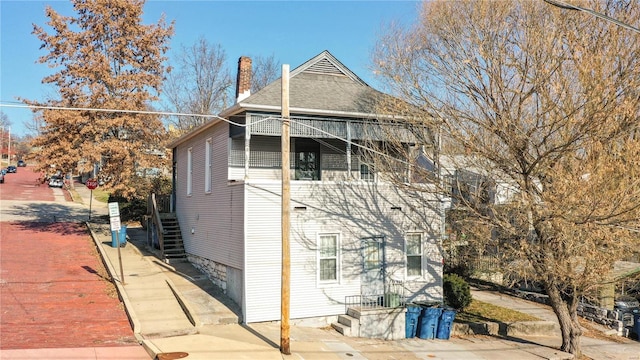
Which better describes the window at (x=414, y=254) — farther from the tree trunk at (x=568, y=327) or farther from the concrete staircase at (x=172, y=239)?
the concrete staircase at (x=172, y=239)

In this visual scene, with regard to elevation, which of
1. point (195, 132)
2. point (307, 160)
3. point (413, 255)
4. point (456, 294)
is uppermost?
point (195, 132)

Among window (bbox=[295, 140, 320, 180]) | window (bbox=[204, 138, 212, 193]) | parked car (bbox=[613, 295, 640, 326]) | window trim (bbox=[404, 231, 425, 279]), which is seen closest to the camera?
window trim (bbox=[404, 231, 425, 279])

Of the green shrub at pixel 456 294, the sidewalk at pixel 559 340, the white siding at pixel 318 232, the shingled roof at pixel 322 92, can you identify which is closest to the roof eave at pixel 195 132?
the shingled roof at pixel 322 92

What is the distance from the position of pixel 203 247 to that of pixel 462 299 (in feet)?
30.7

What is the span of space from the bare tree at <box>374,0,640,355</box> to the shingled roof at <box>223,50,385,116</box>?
174cm

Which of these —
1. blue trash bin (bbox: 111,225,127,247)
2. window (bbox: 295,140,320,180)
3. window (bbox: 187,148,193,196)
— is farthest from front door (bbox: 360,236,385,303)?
blue trash bin (bbox: 111,225,127,247)

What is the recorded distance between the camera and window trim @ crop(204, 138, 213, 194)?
17406mm

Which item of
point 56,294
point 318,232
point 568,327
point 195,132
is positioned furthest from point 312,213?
point 56,294

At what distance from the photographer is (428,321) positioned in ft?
47.8

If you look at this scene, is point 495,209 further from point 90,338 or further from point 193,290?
point 90,338

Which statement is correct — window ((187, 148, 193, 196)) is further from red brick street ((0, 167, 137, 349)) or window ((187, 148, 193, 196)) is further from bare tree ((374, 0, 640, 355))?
bare tree ((374, 0, 640, 355))

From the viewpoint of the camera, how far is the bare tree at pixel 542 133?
11617 millimetres

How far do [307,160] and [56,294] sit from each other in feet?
29.7

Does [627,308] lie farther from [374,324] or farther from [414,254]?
[374,324]
